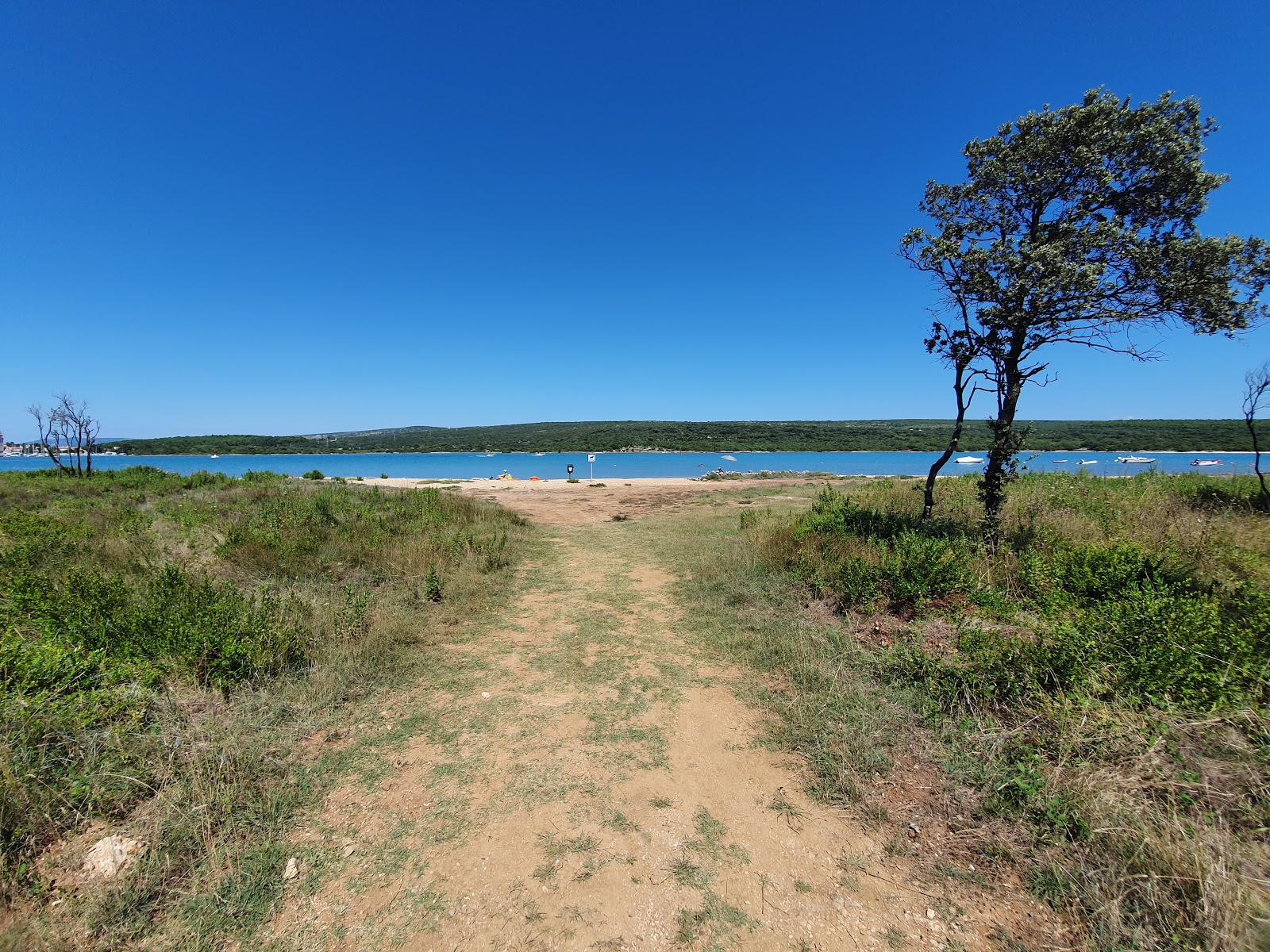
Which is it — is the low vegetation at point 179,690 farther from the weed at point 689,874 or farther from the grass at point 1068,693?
the grass at point 1068,693

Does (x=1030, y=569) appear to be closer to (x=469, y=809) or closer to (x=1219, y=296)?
(x=1219, y=296)

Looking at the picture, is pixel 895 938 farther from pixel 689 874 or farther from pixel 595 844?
pixel 595 844

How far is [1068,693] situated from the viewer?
3.40 m

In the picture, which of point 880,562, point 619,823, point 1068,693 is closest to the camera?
point 619,823

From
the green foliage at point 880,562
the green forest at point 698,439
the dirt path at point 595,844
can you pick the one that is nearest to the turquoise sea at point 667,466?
the green forest at point 698,439

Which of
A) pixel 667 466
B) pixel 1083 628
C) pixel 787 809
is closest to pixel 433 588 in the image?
pixel 787 809

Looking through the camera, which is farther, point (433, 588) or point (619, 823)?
point (433, 588)

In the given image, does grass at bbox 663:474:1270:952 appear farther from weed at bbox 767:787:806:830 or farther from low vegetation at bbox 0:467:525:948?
low vegetation at bbox 0:467:525:948

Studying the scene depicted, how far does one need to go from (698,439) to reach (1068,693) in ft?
362

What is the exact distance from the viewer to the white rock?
2322 millimetres

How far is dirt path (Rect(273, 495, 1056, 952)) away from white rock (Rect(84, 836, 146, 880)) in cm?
73

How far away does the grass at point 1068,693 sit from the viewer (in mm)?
2195

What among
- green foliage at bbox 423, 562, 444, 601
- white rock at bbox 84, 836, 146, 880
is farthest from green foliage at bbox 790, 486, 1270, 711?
green foliage at bbox 423, 562, 444, 601

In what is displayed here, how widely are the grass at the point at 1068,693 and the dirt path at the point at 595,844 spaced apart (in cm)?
28
